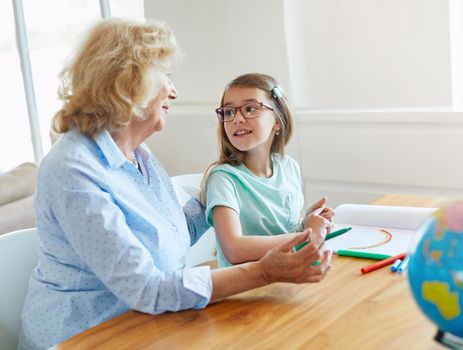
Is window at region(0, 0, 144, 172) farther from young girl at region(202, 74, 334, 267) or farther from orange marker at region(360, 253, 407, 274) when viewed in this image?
orange marker at region(360, 253, 407, 274)

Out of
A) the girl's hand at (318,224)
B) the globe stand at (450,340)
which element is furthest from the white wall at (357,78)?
the globe stand at (450,340)

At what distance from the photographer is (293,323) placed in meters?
1.26

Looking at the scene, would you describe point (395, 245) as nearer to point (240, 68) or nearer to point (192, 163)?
point (240, 68)

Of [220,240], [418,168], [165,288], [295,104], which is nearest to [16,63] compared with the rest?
[295,104]

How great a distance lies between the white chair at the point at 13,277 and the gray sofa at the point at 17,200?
3.01 ft

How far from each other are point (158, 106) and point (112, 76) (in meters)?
0.15

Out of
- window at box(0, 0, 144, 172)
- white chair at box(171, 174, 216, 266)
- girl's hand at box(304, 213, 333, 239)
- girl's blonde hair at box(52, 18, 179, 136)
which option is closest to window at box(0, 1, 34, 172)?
window at box(0, 0, 144, 172)

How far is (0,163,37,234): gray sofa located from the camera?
2611 mm

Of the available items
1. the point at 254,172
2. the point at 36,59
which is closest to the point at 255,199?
the point at 254,172

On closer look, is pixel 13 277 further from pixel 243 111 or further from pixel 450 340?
pixel 450 340

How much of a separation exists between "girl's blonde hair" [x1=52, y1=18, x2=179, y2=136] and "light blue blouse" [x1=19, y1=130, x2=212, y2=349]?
0.14 feet

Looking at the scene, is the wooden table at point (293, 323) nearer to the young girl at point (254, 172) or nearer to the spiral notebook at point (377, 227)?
the spiral notebook at point (377, 227)

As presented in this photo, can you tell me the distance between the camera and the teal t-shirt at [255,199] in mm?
1811

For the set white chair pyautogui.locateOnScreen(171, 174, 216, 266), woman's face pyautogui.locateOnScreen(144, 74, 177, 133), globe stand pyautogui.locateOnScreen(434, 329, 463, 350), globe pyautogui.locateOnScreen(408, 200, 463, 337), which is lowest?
white chair pyautogui.locateOnScreen(171, 174, 216, 266)
